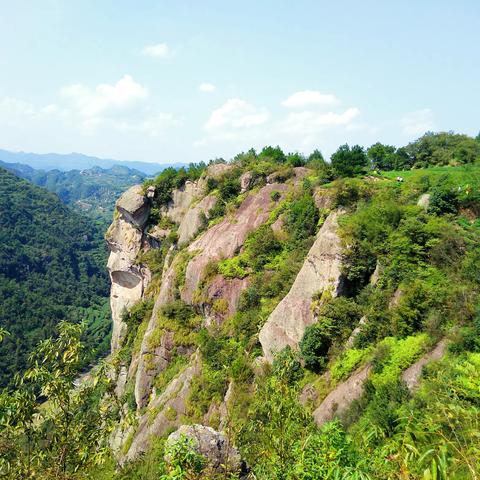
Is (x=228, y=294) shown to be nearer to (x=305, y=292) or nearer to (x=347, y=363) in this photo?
(x=305, y=292)

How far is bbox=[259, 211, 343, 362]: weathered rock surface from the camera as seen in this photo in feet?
65.7

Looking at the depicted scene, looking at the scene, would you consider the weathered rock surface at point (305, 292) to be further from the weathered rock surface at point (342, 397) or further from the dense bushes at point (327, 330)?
the weathered rock surface at point (342, 397)

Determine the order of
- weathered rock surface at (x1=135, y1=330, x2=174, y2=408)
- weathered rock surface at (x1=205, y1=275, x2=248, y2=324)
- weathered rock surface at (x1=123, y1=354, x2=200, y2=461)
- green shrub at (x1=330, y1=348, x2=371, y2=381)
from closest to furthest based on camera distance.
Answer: green shrub at (x1=330, y1=348, x2=371, y2=381)
weathered rock surface at (x1=123, y1=354, x2=200, y2=461)
weathered rock surface at (x1=205, y1=275, x2=248, y2=324)
weathered rock surface at (x1=135, y1=330, x2=174, y2=408)

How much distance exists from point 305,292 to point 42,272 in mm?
134698

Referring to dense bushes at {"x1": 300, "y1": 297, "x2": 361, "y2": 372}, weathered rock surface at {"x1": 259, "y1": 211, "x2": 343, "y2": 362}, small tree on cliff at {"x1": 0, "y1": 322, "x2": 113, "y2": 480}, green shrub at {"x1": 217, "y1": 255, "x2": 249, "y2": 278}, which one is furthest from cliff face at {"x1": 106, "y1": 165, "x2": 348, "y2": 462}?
small tree on cliff at {"x1": 0, "y1": 322, "x2": 113, "y2": 480}

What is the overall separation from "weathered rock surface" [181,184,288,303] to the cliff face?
8cm

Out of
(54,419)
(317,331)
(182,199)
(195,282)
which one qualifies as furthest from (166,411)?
(182,199)

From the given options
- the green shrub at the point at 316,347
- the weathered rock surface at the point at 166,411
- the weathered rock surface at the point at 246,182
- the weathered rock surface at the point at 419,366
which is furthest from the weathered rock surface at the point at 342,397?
the weathered rock surface at the point at 246,182

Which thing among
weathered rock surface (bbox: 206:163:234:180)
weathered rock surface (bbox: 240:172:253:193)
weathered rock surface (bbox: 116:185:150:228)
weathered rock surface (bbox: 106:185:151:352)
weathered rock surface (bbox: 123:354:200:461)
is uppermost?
weathered rock surface (bbox: 206:163:234:180)

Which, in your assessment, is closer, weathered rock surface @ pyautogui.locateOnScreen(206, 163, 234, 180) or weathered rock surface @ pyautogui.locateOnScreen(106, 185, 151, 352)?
weathered rock surface @ pyautogui.locateOnScreen(206, 163, 234, 180)

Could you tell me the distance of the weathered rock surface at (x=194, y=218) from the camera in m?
35.4

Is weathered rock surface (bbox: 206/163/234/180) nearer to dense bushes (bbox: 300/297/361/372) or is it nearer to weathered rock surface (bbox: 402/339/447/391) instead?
dense bushes (bbox: 300/297/361/372)

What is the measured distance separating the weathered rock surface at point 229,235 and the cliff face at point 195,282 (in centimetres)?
8

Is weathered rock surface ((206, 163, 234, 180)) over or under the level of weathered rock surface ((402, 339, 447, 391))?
over
